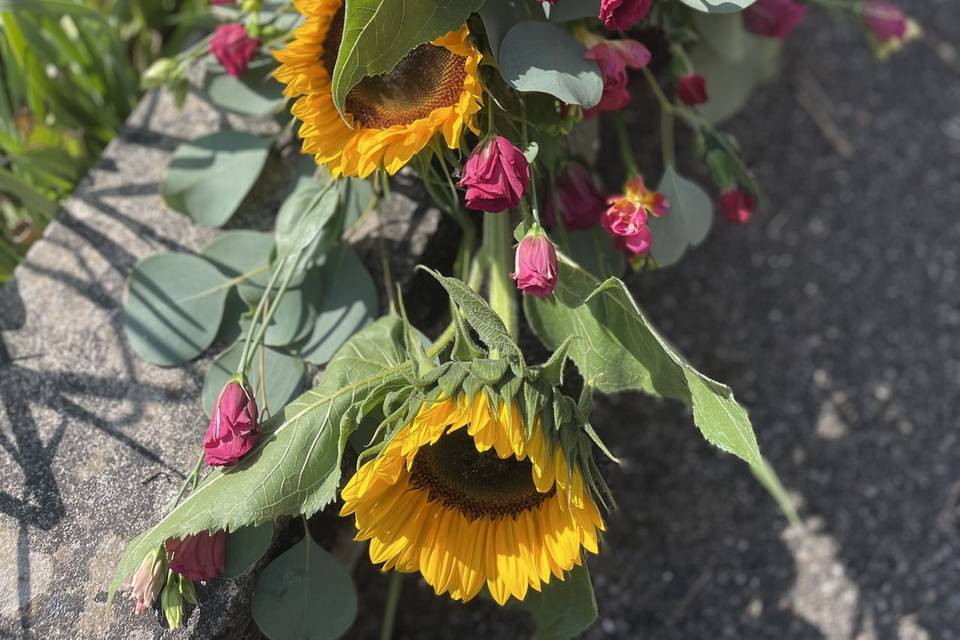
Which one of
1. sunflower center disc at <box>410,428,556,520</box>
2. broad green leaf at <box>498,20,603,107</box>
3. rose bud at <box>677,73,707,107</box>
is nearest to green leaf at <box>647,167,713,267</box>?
rose bud at <box>677,73,707,107</box>

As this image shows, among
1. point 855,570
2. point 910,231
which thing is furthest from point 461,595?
point 910,231

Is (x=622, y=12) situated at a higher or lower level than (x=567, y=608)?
higher

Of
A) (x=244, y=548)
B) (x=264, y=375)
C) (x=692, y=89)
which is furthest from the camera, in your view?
(x=692, y=89)

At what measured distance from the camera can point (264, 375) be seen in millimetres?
1145

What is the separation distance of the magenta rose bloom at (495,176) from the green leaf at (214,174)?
18.1 inches

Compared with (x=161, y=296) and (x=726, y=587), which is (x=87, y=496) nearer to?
(x=161, y=296)

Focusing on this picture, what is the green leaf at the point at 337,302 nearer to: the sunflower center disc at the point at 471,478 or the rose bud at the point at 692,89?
the sunflower center disc at the point at 471,478

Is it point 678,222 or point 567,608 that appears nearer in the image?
point 567,608

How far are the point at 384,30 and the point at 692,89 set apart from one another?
0.49 m

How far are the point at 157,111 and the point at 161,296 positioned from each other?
1.20 ft

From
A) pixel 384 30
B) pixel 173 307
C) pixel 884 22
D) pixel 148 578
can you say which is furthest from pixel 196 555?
pixel 884 22

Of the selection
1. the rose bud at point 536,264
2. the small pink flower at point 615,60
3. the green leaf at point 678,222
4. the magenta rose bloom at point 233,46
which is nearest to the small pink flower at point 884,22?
the green leaf at point 678,222

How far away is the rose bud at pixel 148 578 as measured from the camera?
98 centimetres

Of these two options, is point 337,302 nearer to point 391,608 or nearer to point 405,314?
point 405,314
